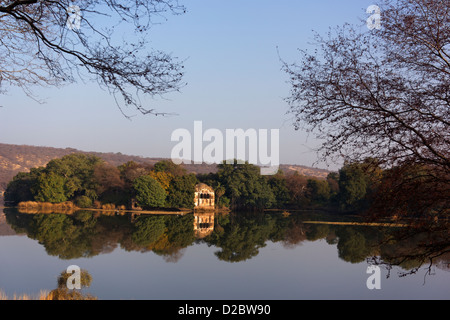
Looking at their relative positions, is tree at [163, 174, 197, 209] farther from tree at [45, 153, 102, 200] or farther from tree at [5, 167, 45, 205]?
tree at [5, 167, 45, 205]

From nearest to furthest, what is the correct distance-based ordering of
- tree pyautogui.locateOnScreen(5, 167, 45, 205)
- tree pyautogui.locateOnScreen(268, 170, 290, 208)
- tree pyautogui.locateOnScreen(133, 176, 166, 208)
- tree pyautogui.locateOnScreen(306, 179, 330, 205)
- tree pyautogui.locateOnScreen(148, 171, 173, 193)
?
tree pyautogui.locateOnScreen(133, 176, 166, 208), tree pyautogui.locateOnScreen(148, 171, 173, 193), tree pyautogui.locateOnScreen(5, 167, 45, 205), tree pyautogui.locateOnScreen(306, 179, 330, 205), tree pyautogui.locateOnScreen(268, 170, 290, 208)

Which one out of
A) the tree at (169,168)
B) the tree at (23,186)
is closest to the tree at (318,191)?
the tree at (169,168)

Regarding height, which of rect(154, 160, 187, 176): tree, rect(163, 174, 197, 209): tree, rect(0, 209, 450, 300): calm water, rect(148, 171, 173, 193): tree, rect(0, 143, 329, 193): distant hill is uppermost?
rect(0, 143, 329, 193): distant hill

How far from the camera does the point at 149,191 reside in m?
46.2

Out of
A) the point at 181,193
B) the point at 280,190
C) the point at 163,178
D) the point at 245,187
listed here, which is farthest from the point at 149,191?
the point at 280,190

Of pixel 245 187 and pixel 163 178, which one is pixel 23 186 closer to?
pixel 163 178

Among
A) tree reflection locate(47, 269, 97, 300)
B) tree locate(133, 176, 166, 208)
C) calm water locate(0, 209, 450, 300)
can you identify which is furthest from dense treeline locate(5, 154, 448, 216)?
tree reflection locate(47, 269, 97, 300)

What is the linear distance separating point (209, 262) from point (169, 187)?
30095 mm

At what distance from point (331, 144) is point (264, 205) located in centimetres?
5042

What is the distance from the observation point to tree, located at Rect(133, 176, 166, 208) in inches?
1818

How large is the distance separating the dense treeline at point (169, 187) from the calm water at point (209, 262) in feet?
50.9

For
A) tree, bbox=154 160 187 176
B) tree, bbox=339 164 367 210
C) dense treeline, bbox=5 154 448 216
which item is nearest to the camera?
tree, bbox=339 164 367 210

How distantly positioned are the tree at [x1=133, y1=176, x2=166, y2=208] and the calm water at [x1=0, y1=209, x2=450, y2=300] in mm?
15155

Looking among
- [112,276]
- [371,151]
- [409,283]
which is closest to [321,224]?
[409,283]
